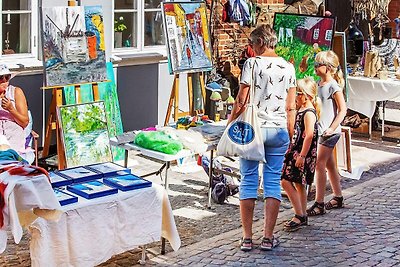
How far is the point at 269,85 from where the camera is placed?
6062 millimetres

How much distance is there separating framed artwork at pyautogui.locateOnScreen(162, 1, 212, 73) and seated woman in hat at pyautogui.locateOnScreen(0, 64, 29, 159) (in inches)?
98.9

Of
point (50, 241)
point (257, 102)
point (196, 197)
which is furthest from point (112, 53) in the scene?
point (50, 241)

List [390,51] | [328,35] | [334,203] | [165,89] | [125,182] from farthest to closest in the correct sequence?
[390,51]
[165,89]
[328,35]
[334,203]
[125,182]

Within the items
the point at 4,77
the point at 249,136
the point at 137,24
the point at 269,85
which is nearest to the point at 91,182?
the point at 249,136

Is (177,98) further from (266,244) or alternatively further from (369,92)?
(266,244)

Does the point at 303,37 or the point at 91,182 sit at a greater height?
the point at 303,37

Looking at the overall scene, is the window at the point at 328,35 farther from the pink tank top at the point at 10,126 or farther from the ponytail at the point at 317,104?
the pink tank top at the point at 10,126

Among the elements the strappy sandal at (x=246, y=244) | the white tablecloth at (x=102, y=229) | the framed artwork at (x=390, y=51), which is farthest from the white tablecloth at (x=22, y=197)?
the framed artwork at (x=390, y=51)

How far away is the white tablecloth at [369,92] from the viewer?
411 inches

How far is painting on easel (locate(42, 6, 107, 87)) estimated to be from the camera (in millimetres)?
7945

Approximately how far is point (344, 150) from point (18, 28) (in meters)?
3.88

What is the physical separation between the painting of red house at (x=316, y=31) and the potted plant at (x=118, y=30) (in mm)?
2192

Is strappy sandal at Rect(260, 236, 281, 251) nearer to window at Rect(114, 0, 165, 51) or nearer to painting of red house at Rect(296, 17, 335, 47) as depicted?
painting of red house at Rect(296, 17, 335, 47)

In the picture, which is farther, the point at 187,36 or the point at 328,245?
the point at 187,36
